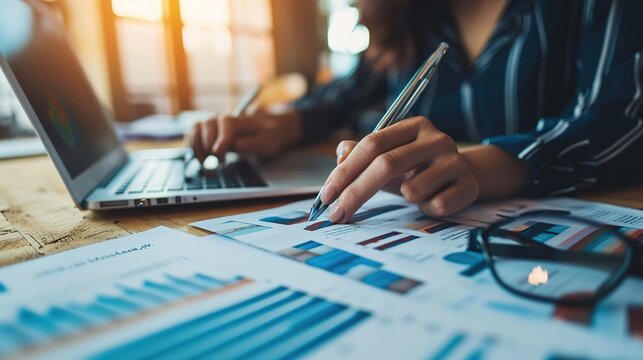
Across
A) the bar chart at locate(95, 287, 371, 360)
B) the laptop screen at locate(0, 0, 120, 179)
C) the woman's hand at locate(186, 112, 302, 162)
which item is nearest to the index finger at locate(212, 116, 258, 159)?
the woman's hand at locate(186, 112, 302, 162)

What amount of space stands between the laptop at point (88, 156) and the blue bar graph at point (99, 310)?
0.60ft

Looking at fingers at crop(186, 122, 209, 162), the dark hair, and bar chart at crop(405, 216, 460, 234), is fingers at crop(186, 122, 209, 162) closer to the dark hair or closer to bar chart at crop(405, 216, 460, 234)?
bar chart at crop(405, 216, 460, 234)

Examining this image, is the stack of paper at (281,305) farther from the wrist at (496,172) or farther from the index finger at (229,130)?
the index finger at (229,130)

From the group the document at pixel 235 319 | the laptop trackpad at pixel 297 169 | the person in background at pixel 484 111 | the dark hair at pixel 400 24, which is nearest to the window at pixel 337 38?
the person in background at pixel 484 111

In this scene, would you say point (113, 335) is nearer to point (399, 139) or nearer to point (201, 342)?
point (201, 342)

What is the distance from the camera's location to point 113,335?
0.20 meters

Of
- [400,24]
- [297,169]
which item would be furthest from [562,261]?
[400,24]

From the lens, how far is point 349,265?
0.28 meters

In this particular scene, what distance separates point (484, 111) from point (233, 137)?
18.0 inches

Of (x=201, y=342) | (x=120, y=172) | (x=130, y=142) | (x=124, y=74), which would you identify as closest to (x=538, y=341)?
(x=201, y=342)

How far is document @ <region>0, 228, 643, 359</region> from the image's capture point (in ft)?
0.62

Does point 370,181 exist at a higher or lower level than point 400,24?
lower

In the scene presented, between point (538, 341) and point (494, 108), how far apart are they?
64cm

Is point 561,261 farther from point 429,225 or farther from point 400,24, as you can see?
point 400,24
